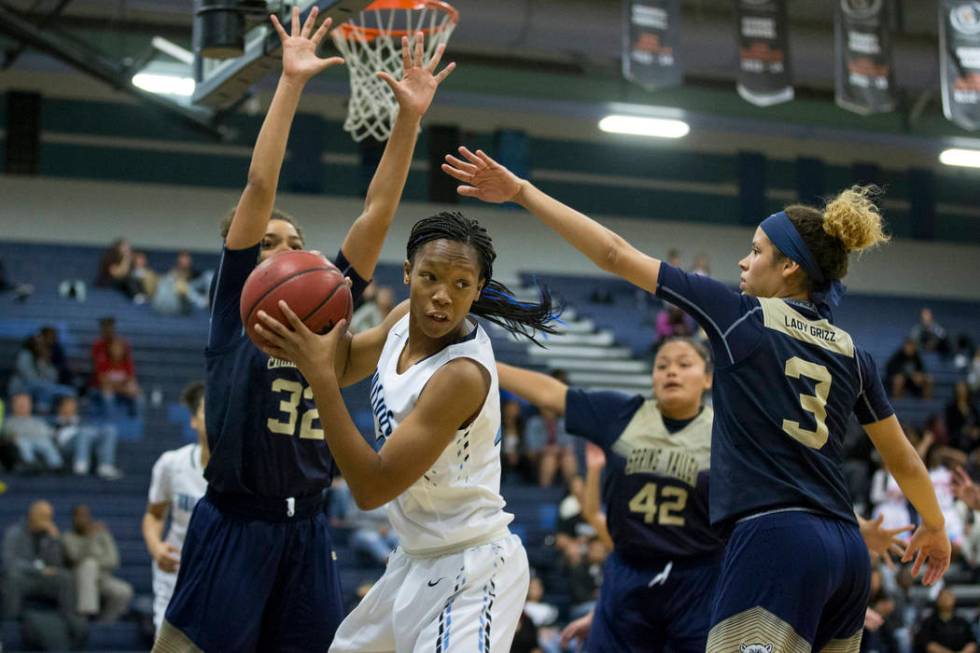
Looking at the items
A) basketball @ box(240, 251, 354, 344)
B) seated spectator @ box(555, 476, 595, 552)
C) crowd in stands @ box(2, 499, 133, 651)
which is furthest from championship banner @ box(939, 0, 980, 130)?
basketball @ box(240, 251, 354, 344)

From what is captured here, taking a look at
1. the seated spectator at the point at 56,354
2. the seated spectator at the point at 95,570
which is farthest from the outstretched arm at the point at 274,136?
the seated spectator at the point at 56,354

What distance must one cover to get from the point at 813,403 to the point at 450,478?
1197mm

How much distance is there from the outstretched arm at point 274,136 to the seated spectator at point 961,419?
15.5 metres

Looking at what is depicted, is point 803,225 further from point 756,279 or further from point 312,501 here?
point 312,501

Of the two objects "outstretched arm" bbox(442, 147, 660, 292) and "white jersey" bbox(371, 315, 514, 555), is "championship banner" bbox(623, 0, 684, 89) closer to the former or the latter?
"outstretched arm" bbox(442, 147, 660, 292)

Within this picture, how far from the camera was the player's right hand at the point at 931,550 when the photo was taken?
471cm

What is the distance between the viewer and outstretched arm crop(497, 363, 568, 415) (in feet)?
18.7

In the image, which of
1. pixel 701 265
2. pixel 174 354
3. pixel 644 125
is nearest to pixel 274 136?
pixel 174 354

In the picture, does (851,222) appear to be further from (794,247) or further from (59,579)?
(59,579)

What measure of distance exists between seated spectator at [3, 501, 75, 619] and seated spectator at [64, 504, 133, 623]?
12cm

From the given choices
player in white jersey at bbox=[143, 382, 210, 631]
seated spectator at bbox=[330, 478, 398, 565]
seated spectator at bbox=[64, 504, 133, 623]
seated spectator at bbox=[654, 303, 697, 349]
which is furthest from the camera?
seated spectator at bbox=[654, 303, 697, 349]

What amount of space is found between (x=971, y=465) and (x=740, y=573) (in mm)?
14363

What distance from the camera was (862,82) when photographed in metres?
14.6

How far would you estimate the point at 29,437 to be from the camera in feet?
45.6
